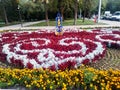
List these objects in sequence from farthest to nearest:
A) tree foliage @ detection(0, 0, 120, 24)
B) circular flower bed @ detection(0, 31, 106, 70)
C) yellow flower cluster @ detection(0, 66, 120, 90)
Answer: tree foliage @ detection(0, 0, 120, 24) → circular flower bed @ detection(0, 31, 106, 70) → yellow flower cluster @ detection(0, 66, 120, 90)

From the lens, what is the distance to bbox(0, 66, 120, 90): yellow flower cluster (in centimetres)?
517

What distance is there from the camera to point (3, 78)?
570 cm

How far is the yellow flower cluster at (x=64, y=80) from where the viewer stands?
17.0ft

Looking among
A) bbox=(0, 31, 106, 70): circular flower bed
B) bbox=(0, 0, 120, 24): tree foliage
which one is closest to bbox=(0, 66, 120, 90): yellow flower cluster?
bbox=(0, 31, 106, 70): circular flower bed

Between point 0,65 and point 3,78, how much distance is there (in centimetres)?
218

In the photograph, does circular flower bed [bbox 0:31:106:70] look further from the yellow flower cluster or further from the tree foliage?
the tree foliage

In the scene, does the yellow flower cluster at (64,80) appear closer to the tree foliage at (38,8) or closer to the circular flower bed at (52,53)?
the circular flower bed at (52,53)

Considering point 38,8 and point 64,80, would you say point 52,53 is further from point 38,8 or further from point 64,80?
point 38,8

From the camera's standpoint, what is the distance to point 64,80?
538 centimetres

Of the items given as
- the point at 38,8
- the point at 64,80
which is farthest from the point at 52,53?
the point at 38,8

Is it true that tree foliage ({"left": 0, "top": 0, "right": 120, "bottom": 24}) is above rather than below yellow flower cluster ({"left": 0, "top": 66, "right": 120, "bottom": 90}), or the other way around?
below

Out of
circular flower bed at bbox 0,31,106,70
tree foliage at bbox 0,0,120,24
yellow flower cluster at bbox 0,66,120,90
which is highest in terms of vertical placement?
yellow flower cluster at bbox 0,66,120,90

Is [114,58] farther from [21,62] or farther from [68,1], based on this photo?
[68,1]

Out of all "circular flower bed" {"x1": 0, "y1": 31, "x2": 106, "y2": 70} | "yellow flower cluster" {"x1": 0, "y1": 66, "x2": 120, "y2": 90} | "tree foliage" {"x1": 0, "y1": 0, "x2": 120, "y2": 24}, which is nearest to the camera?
"yellow flower cluster" {"x1": 0, "y1": 66, "x2": 120, "y2": 90}
